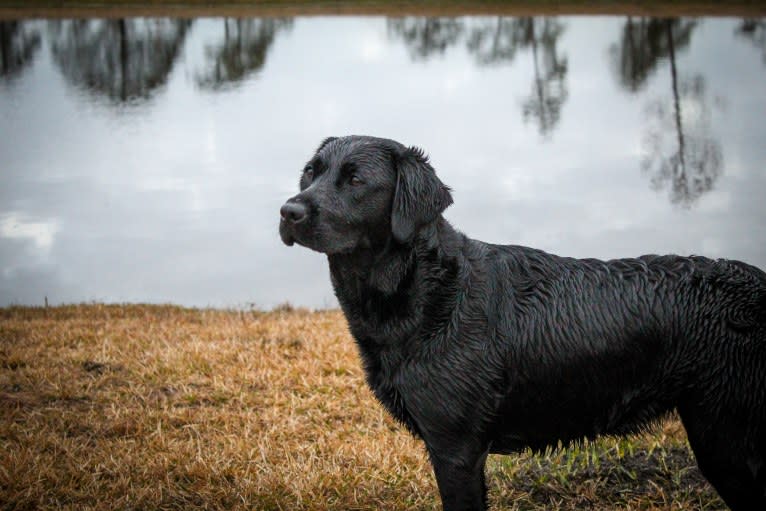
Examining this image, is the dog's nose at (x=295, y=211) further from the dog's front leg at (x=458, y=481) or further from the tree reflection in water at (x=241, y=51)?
the tree reflection in water at (x=241, y=51)

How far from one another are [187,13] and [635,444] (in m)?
22.1

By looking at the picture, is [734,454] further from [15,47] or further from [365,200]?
[15,47]

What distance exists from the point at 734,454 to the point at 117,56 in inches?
735

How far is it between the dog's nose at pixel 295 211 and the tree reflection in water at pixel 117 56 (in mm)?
14175

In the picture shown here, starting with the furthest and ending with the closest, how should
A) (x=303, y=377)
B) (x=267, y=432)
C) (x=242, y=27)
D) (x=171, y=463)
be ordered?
1. (x=242, y=27)
2. (x=303, y=377)
3. (x=267, y=432)
4. (x=171, y=463)

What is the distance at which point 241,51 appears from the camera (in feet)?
69.2

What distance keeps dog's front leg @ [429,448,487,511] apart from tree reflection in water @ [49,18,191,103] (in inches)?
578

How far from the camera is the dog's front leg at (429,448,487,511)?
11.5 ft

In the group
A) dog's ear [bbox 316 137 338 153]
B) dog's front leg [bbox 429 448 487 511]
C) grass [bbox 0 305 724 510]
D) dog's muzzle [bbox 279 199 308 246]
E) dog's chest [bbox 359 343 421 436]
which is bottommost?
grass [bbox 0 305 724 510]

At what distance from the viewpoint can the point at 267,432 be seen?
5684 millimetres

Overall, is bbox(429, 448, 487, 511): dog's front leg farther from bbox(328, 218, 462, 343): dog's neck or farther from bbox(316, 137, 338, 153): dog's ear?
bbox(316, 137, 338, 153): dog's ear

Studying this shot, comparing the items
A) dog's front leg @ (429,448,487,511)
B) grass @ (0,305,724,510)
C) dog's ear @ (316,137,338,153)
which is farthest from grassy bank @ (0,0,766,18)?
dog's front leg @ (429,448,487,511)

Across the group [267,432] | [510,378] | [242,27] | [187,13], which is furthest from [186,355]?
[187,13]

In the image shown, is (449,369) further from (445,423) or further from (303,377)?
(303,377)
